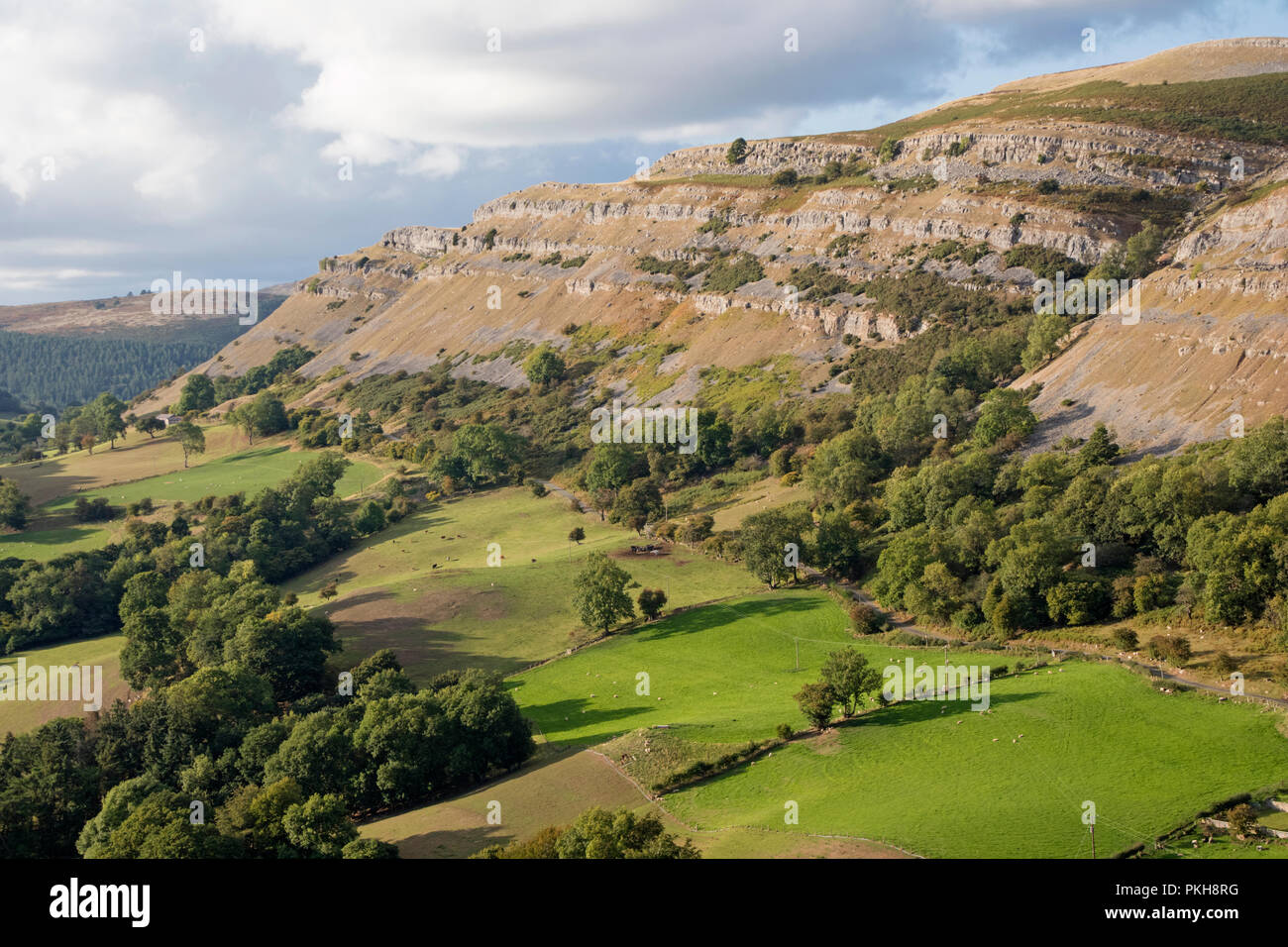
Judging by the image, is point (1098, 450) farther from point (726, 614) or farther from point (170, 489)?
point (170, 489)

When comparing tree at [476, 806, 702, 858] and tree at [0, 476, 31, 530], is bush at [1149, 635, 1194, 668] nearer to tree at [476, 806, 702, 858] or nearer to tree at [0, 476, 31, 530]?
tree at [476, 806, 702, 858]

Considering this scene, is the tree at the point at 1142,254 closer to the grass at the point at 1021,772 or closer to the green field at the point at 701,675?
the green field at the point at 701,675

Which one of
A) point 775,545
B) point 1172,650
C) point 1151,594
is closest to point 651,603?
point 775,545

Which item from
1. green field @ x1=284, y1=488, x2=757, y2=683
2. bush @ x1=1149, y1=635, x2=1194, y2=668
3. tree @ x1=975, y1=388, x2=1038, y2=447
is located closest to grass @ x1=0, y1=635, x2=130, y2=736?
green field @ x1=284, y1=488, x2=757, y2=683

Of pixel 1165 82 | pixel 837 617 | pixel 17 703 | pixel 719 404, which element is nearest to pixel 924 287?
pixel 719 404

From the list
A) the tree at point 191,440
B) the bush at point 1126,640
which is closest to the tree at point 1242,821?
the bush at point 1126,640

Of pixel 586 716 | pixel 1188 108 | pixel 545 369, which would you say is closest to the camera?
pixel 586 716

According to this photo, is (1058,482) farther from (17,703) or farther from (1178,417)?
(17,703)
